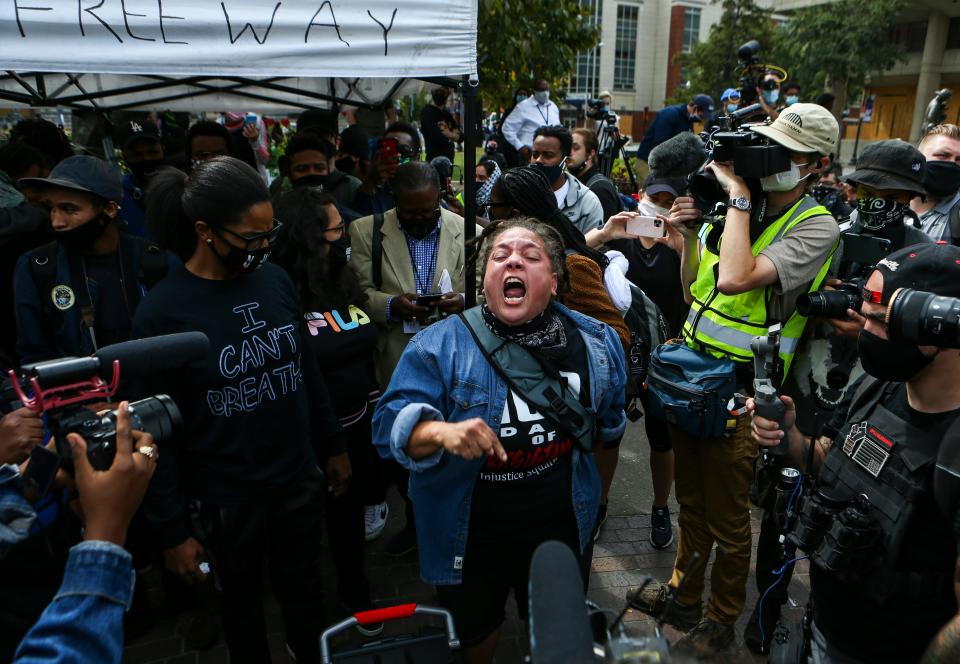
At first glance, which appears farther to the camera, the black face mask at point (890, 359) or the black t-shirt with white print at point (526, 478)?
the black t-shirt with white print at point (526, 478)

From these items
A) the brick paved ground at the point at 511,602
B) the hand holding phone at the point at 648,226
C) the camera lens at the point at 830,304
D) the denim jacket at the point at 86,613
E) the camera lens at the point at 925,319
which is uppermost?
the camera lens at the point at 925,319

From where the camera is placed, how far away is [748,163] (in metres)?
2.59

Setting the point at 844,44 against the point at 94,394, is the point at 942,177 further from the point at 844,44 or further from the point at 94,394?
the point at 844,44

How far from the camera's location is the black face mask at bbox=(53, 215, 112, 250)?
8.89 ft

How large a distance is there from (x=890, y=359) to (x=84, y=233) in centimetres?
306

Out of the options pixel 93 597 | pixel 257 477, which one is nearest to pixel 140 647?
pixel 257 477

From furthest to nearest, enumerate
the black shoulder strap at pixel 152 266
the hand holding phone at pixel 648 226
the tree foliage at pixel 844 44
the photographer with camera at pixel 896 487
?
the tree foliage at pixel 844 44 → the hand holding phone at pixel 648 226 → the black shoulder strap at pixel 152 266 → the photographer with camera at pixel 896 487

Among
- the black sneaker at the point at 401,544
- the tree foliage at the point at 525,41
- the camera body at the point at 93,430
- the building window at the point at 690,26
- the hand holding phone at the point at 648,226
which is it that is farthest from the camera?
the building window at the point at 690,26

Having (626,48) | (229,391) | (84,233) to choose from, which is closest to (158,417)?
(229,391)

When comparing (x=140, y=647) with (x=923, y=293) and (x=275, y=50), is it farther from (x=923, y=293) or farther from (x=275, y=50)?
(x=923, y=293)

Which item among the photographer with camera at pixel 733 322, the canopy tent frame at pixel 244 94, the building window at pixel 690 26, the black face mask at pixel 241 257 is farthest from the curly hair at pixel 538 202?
the building window at pixel 690 26

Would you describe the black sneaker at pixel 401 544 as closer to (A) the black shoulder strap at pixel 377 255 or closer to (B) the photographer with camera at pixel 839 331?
(A) the black shoulder strap at pixel 377 255

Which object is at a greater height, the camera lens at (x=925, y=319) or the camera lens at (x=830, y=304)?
the camera lens at (x=925, y=319)

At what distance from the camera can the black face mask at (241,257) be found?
2277 millimetres
